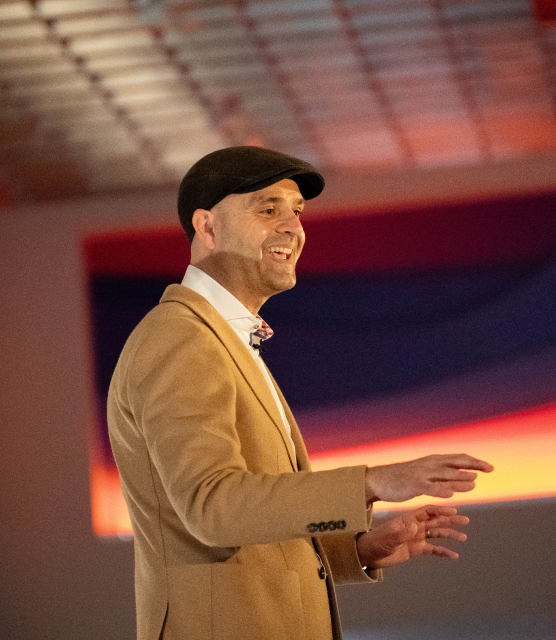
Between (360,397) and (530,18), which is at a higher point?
(530,18)

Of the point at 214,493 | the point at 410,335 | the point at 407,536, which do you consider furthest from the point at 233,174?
the point at 410,335

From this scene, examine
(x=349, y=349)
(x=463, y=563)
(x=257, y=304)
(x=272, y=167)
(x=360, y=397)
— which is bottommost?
(x=463, y=563)

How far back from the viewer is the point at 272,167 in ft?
5.65

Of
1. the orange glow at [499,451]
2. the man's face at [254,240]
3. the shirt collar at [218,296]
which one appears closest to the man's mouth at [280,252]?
the man's face at [254,240]

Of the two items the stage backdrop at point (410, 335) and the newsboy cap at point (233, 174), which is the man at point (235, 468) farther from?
the stage backdrop at point (410, 335)

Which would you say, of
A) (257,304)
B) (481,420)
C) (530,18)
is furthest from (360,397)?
(257,304)

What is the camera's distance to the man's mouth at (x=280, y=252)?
1808 mm

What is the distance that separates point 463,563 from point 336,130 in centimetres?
315

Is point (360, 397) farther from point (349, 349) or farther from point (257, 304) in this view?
point (257, 304)

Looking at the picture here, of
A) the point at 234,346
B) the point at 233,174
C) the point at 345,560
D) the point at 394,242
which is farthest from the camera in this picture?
the point at 394,242

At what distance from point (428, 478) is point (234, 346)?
53cm

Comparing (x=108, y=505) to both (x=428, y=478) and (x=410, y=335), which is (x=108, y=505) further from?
(x=428, y=478)

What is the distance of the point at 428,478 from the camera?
4.08ft

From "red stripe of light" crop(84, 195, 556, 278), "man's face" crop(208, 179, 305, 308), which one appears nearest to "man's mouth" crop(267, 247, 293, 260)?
"man's face" crop(208, 179, 305, 308)
